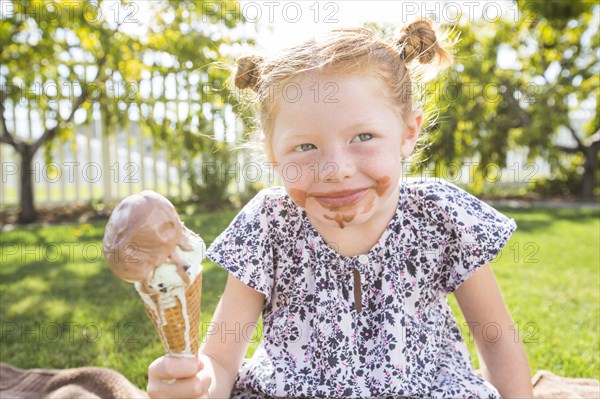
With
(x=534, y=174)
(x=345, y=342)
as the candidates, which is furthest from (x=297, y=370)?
(x=534, y=174)

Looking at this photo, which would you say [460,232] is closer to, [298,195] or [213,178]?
[298,195]

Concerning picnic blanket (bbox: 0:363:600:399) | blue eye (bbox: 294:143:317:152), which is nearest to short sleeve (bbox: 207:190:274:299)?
blue eye (bbox: 294:143:317:152)

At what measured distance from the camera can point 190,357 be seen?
1094mm

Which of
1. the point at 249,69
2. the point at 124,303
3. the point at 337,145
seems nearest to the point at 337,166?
the point at 337,145

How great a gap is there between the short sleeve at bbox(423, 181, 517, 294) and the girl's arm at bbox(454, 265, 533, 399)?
0.05m

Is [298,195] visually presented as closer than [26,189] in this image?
Yes

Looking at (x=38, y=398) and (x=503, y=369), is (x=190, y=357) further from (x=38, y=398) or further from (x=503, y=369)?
(x=38, y=398)

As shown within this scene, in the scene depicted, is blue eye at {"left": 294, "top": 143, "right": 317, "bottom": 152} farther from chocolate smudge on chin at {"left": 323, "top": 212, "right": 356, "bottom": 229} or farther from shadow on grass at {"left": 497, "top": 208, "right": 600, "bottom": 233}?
shadow on grass at {"left": 497, "top": 208, "right": 600, "bottom": 233}

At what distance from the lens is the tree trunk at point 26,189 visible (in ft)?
21.3

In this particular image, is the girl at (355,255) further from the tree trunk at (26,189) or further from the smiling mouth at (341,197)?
the tree trunk at (26,189)

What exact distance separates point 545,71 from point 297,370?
8.60 m

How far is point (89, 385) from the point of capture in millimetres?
2184

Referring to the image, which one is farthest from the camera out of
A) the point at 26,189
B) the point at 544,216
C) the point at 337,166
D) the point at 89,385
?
the point at 544,216

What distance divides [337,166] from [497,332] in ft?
2.59
